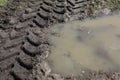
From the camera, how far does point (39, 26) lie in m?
5.99

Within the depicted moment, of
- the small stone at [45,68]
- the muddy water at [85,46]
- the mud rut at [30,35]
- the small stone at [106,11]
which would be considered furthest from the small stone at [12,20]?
the small stone at [106,11]

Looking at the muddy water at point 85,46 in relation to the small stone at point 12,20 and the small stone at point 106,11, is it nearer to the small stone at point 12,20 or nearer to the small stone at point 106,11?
the small stone at point 106,11

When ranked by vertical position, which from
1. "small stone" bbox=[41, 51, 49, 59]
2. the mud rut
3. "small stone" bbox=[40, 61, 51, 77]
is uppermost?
the mud rut

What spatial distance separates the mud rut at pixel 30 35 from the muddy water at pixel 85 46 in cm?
25

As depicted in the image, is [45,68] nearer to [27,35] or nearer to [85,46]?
[27,35]

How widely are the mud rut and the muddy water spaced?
247 millimetres

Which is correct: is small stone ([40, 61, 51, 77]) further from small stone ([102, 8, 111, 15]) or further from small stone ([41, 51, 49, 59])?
small stone ([102, 8, 111, 15])

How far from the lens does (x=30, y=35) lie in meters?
5.55

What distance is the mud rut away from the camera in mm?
4672

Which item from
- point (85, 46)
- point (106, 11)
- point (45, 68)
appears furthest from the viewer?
point (106, 11)

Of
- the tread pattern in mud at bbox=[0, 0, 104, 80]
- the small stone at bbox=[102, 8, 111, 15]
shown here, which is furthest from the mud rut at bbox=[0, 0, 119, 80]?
the small stone at bbox=[102, 8, 111, 15]

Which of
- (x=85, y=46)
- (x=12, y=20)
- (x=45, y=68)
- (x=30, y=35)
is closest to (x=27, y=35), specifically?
(x=30, y=35)

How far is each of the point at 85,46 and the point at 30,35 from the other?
1204mm

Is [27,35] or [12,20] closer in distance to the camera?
[27,35]
